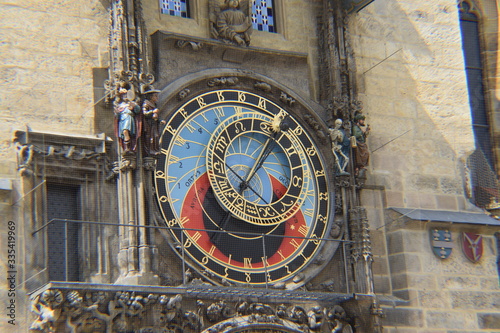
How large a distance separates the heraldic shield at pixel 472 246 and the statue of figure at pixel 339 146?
1799mm

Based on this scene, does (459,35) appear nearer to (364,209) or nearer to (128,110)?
(364,209)

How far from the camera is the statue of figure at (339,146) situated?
1323 centimetres

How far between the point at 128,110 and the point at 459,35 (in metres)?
5.27

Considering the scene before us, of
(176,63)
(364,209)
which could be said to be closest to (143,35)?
(176,63)

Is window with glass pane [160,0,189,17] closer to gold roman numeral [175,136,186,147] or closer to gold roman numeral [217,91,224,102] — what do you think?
gold roman numeral [217,91,224,102]

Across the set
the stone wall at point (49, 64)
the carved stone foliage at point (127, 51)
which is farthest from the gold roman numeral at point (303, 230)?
the stone wall at point (49, 64)

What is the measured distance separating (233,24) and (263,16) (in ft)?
2.35

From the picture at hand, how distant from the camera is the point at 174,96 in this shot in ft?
41.0

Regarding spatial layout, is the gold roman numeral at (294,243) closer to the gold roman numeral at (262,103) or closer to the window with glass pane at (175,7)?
the gold roman numeral at (262,103)

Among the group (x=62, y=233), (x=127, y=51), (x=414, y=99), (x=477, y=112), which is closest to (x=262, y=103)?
(x=127, y=51)

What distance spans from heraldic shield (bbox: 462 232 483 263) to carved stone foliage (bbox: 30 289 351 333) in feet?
7.07

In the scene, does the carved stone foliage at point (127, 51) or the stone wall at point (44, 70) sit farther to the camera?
the carved stone foliage at point (127, 51)

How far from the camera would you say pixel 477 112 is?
1524 centimetres

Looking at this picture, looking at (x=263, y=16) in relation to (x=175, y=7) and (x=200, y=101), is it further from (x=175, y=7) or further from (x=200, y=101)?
(x=200, y=101)
